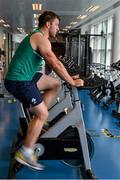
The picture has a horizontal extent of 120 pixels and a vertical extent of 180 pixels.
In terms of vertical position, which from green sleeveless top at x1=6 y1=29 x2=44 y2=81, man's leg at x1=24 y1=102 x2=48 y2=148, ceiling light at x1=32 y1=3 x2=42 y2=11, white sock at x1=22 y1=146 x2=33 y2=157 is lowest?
white sock at x1=22 y1=146 x2=33 y2=157

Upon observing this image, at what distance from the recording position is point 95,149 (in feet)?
13.5

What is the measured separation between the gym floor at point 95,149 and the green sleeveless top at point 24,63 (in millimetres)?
1048

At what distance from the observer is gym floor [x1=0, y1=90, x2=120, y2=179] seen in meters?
3.24

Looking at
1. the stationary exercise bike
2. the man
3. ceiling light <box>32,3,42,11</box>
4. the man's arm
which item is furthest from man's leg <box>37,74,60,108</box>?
ceiling light <box>32,3,42,11</box>

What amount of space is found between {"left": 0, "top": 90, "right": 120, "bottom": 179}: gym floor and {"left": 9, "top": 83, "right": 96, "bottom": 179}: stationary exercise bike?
220mm

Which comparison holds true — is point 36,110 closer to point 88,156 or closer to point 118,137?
point 88,156

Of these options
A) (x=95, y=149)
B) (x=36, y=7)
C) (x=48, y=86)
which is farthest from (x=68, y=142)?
(x=36, y=7)

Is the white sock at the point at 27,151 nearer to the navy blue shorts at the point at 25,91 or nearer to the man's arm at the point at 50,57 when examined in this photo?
the navy blue shorts at the point at 25,91

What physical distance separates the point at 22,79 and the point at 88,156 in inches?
39.9

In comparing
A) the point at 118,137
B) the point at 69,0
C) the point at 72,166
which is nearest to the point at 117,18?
the point at 69,0

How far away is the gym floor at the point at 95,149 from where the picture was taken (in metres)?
3.24

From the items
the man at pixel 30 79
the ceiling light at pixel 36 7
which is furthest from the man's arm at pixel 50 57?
the ceiling light at pixel 36 7

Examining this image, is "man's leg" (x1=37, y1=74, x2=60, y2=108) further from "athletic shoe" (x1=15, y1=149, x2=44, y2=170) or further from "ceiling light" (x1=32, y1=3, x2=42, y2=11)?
"ceiling light" (x1=32, y1=3, x2=42, y2=11)

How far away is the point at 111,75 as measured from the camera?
8680 millimetres
